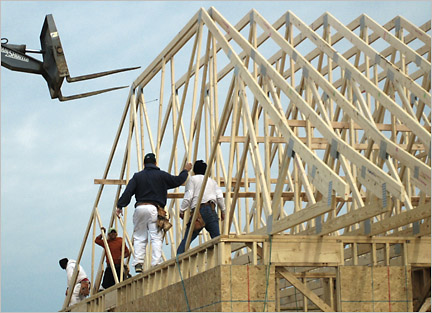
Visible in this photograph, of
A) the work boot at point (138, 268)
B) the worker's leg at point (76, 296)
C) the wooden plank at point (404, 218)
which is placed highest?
the wooden plank at point (404, 218)

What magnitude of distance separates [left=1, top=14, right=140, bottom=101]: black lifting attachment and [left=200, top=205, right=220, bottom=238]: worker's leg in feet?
8.11

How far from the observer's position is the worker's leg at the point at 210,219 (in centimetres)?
1476

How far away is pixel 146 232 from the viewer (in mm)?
15703

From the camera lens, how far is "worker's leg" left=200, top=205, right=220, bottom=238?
581 inches

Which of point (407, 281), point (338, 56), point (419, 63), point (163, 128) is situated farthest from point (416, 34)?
point (407, 281)

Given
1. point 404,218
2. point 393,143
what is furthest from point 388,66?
point 404,218

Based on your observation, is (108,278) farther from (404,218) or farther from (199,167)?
(404,218)

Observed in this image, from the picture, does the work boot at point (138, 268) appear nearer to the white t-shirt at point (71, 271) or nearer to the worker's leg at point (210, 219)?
the worker's leg at point (210, 219)

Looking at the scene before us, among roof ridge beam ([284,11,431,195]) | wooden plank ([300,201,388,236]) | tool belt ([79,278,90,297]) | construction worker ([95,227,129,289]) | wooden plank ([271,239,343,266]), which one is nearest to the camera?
wooden plank ([300,201,388,236])

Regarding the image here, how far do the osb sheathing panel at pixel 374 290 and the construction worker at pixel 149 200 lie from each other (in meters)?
3.63

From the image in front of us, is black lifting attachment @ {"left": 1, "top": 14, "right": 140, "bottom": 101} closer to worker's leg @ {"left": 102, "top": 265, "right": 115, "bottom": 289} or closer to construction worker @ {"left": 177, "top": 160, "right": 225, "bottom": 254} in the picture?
construction worker @ {"left": 177, "top": 160, "right": 225, "bottom": 254}

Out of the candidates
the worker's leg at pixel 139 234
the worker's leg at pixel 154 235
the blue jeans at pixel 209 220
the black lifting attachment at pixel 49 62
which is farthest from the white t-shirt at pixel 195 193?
the black lifting attachment at pixel 49 62

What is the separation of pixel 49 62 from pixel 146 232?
3213mm

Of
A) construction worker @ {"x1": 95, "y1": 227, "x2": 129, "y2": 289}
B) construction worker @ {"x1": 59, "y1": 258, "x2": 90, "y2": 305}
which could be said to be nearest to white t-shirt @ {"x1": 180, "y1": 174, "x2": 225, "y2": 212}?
construction worker @ {"x1": 95, "y1": 227, "x2": 129, "y2": 289}
